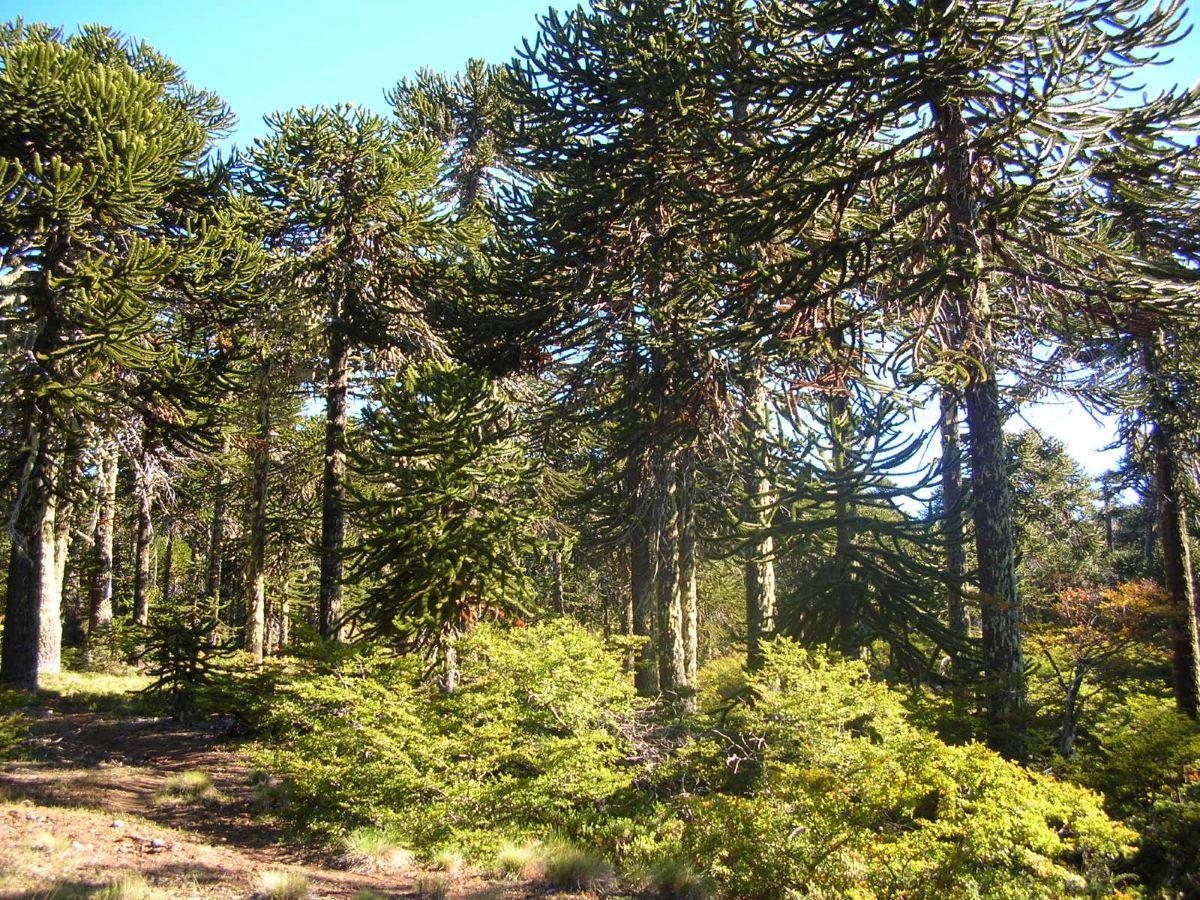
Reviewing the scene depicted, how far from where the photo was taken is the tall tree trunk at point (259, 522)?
13.9 meters

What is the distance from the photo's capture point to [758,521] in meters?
11.9

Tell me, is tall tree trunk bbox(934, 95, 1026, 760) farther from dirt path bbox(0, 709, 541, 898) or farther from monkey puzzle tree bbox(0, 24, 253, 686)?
monkey puzzle tree bbox(0, 24, 253, 686)

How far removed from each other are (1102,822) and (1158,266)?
5906 millimetres

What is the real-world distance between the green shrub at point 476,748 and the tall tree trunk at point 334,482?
2.78 meters

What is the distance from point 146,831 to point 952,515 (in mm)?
10367

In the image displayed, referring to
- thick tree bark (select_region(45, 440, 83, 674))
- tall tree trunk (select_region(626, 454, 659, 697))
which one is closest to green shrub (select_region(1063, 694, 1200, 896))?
tall tree trunk (select_region(626, 454, 659, 697))

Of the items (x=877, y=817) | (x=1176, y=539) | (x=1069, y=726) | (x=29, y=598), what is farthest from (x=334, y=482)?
(x=1176, y=539)

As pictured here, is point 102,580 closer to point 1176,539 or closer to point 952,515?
point 952,515

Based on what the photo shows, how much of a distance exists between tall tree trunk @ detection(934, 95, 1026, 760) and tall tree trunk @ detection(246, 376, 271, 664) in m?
11.3

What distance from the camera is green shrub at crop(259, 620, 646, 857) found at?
316 inches

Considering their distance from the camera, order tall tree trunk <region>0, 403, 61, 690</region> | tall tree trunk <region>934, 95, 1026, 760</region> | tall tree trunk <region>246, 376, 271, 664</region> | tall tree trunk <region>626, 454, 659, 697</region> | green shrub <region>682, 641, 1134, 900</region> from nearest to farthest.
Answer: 1. green shrub <region>682, 641, 1134, 900</region>
2. tall tree trunk <region>934, 95, 1026, 760</region>
3. tall tree trunk <region>0, 403, 61, 690</region>
4. tall tree trunk <region>626, 454, 659, 697</region>
5. tall tree trunk <region>246, 376, 271, 664</region>

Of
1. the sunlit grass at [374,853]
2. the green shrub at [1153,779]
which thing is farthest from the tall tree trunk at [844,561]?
the sunlit grass at [374,853]

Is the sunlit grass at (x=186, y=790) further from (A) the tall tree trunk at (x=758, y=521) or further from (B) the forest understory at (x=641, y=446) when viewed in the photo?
(A) the tall tree trunk at (x=758, y=521)

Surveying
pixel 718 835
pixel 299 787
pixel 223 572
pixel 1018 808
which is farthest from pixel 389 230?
pixel 223 572
